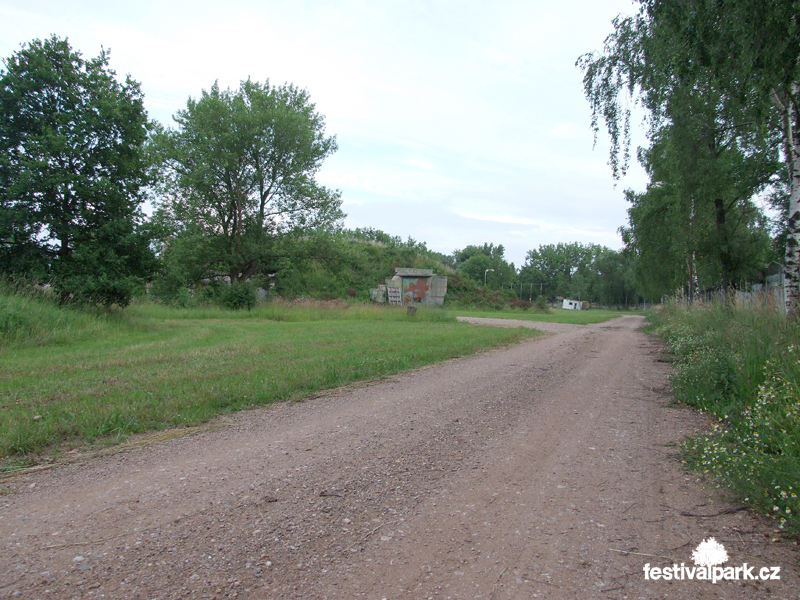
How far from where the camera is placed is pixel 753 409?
479cm

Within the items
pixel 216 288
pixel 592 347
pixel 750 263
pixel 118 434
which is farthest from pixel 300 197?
pixel 118 434

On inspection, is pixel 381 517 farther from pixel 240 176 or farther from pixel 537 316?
pixel 537 316

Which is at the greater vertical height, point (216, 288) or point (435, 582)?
point (216, 288)

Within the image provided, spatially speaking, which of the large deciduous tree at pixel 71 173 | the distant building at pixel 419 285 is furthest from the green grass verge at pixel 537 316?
the large deciduous tree at pixel 71 173

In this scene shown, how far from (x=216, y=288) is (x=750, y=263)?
Result: 26532mm

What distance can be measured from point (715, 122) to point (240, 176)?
82.0 ft

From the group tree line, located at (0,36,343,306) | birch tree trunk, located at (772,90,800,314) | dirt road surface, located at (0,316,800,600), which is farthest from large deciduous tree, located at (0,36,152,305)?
birch tree trunk, located at (772,90,800,314)

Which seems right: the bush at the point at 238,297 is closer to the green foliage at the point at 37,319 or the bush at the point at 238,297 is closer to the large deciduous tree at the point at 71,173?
the large deciduous tree at the point at 71,173

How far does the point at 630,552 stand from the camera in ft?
8.91

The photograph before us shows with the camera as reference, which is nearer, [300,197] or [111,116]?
[111,116]

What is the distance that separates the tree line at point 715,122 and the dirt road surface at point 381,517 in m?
4.64

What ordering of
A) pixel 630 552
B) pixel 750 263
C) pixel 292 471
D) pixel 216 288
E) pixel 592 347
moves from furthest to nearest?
pixel 216 288 → pixel 750 263 → pixel 592 347 → pixel 292 471 → pixel 630 552

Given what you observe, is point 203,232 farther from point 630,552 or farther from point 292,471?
point 630,552

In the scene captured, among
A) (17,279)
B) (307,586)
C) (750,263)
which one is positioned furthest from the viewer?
(750,263)
